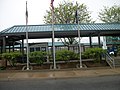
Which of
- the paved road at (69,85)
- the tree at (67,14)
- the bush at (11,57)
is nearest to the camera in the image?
the paved road at (69,85)

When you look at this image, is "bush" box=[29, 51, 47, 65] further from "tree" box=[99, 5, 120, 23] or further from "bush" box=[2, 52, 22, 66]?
"tree" box=[99, 5, 120, 23]

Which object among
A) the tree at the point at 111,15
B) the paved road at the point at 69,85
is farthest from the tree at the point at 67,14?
→ the paved road at the point at 69,85

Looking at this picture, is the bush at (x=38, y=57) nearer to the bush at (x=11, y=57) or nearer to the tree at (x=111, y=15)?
the bush at (x=11, y=57)

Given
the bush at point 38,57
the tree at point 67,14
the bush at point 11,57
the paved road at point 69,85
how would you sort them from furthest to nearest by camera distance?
the tree at point 67,14 < the bush at point 38,57 < the bush at point 11,57 < the paved road at point 69,85

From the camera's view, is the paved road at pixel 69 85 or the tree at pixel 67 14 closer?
the paved road at pixel 69 85

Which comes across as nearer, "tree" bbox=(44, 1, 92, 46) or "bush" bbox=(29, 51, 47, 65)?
"bush" bbox=(29, 51, 47, 65)

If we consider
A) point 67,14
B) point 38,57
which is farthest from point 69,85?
point 67,14

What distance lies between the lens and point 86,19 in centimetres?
4597

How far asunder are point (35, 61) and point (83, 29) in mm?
6736

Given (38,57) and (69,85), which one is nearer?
(69,85)

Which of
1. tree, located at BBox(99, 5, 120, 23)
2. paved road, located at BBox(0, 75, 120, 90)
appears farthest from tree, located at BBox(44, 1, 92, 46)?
paved road, located at BBox(0, 75, 120, 90)

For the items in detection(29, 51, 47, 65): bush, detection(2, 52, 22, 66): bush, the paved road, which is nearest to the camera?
the paved road

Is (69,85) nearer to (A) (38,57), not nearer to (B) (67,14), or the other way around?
(A) (38,57)

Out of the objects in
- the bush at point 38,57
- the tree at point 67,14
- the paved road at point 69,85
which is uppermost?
the tree at point 67,14
